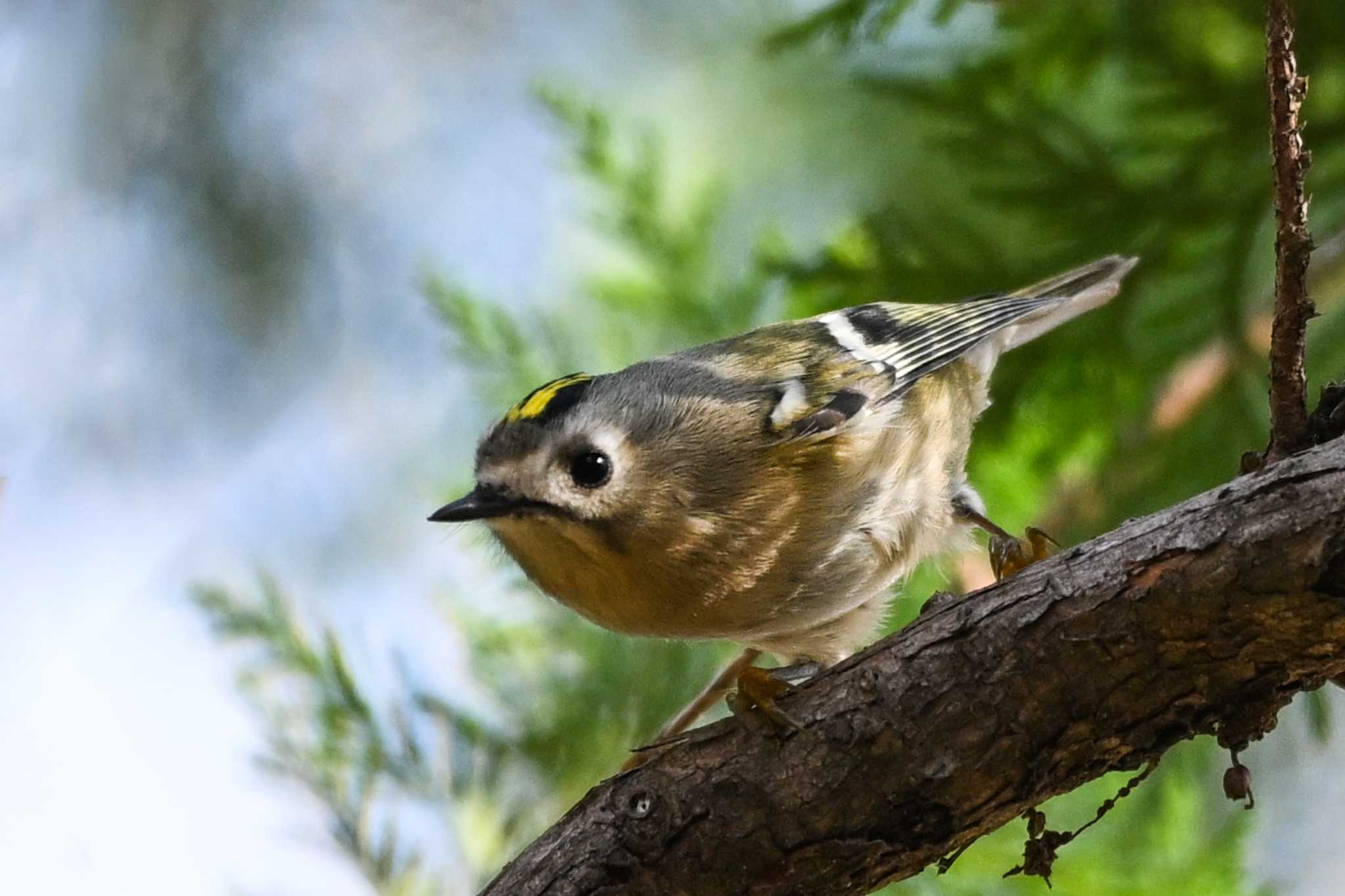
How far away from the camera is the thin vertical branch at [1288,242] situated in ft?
3.73

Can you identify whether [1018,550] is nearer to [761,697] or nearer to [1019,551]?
[1019,551]

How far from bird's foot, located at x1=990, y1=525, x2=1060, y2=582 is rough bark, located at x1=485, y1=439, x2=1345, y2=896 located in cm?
40

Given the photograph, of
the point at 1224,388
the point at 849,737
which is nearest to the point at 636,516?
the point at 849,737

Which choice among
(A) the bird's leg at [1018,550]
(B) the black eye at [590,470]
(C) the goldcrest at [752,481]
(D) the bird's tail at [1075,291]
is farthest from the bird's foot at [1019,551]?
(B) the black eye at [590,470]

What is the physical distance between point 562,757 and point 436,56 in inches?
73.9

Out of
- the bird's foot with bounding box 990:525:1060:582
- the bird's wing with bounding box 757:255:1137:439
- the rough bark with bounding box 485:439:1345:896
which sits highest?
the bird's wing with bounding box 757:255:1137:439

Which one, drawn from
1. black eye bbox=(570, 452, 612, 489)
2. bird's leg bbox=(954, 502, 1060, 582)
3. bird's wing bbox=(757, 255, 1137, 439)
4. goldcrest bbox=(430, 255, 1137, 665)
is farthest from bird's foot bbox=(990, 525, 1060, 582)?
black eye bbox=(570, 452, 612, 489)

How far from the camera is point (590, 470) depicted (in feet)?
4.84

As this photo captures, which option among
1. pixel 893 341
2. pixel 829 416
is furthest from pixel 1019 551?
pixel 893 341

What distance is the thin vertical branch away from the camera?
1.14m

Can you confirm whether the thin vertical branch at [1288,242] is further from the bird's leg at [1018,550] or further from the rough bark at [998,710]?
the bird's leg at [1018,550]

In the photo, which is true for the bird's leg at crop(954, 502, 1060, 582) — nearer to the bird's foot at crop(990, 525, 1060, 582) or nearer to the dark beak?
the bird's foot at crop(990, 525, 1060, 582)

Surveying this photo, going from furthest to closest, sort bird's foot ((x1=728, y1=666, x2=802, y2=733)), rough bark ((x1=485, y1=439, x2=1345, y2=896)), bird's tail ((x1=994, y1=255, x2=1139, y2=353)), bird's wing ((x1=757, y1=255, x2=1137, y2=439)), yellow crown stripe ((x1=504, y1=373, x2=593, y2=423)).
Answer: bird's tail ((x1=994, y1=255, x2=1139, y2=353)) < bird's wing ((x1=757, y1=255, x2=1137, y2=439)) < yellow crown stripe ((x1=504, y1=373, x2=593, y2=423)) < bird's foot ((x1=728, y1=666, x2=802, y2=733)) < rough bark ((x1=485, y1=439, x2=1345, y2=896))

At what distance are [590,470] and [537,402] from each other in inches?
5.2
